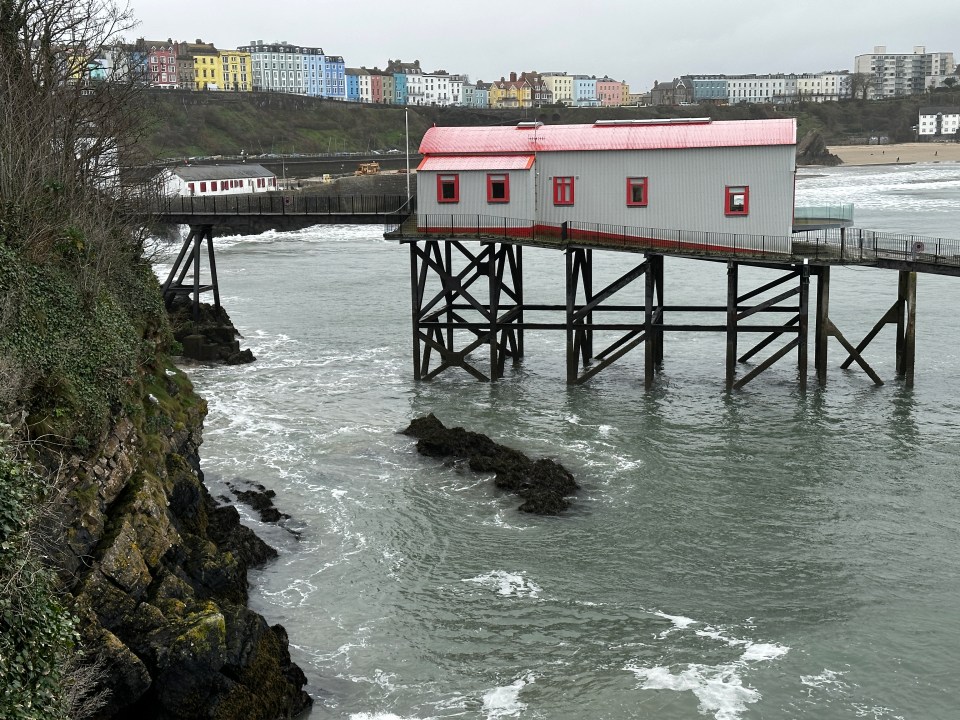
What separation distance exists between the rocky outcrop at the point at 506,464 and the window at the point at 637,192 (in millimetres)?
10165

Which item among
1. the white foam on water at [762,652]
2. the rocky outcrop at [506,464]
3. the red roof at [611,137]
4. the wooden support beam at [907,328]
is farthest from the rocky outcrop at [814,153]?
the white foam on water at [762,652]

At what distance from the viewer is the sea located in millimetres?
17438

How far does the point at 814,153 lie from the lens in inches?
6299

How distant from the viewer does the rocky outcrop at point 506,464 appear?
24.7 meters

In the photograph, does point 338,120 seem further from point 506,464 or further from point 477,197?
point 506,464

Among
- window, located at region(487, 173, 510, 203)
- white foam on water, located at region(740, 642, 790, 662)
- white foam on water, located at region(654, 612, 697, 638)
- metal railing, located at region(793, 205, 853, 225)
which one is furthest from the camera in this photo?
window, located at region(487, 173, 510, 203)

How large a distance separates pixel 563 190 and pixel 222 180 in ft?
182

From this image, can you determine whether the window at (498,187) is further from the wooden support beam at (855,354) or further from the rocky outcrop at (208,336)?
the wooden support beam at (855,354)

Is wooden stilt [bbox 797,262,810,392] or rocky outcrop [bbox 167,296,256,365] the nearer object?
wooden stilt [bbox 797,262,810,392]

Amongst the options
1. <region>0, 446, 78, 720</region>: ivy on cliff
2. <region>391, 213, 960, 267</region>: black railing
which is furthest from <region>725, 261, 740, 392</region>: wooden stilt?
<region>0, 446, 78, 720</region>: ivy on cliff

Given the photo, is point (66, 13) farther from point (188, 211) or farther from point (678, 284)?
point (678, 284)

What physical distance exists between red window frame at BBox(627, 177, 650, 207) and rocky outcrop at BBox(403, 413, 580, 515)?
10170 millimetres

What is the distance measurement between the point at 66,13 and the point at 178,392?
463 inches

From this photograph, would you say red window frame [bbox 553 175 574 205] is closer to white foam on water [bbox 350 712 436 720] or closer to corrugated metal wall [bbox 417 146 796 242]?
corrugated metal wall [bbox 417 146 796 242]
